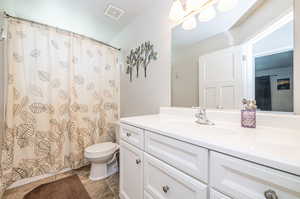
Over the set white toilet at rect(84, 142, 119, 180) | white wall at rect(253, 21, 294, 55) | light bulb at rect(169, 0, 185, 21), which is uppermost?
light bulb at rect(169, 0, 185, 21)

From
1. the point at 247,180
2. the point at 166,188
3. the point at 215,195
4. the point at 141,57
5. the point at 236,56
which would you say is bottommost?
the point at 166,188

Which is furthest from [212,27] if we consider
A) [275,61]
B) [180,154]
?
[180,154]

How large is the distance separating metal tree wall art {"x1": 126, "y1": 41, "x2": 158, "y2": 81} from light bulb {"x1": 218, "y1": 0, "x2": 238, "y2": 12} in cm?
73

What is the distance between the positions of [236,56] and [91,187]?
72.6 inches

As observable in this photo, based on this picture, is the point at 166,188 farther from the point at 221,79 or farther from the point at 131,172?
the point at 221,79

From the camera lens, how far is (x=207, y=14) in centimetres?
110

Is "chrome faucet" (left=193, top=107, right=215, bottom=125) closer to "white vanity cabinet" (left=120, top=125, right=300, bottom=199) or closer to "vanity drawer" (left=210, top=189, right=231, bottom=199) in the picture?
"white vanity cabinet" (left=120, top=125, right=300, bottom=199)

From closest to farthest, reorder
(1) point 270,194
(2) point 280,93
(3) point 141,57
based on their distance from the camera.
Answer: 1. (1) point 270,194
2. (2) point 280,93
3. (3) point 141,57

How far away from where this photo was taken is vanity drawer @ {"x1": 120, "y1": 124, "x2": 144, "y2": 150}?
0.88 meters

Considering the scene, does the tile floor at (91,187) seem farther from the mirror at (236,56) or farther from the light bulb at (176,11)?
the light bulb at (176,11)

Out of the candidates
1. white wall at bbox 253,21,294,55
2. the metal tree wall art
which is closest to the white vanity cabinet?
white wall at bbox 253,21,294,55

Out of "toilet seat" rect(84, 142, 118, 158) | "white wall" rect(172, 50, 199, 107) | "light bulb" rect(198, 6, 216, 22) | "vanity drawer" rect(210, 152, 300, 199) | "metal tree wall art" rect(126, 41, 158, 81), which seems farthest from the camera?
"metal tree wall art" rect(126, 41, 158, 81)

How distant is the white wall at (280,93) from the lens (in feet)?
2.38

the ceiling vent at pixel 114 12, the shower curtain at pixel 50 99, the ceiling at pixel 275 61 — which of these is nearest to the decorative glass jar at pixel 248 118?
the ceiling at pixel 275 61
